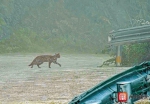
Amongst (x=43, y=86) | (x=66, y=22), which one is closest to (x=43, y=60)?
(x=43, y=86)

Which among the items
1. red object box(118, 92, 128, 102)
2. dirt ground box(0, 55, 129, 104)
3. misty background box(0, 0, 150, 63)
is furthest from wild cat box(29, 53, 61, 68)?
misty background box(0, 0, 150, 63)

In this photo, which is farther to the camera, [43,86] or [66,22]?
[66,22]

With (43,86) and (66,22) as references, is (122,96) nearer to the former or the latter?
(43,86)

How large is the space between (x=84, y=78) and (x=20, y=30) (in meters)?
23.5

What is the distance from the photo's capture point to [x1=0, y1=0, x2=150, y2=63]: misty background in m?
33.0

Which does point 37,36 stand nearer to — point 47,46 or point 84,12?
point 47,46

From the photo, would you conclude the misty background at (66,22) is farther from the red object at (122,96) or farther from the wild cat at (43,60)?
the red object at (122,96)

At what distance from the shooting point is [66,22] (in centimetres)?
3734

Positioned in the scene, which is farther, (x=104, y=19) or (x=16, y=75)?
(x=104, y=19)

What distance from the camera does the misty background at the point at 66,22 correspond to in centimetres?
3300

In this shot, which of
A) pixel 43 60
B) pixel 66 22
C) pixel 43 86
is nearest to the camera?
pixel 43 86

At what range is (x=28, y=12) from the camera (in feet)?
124

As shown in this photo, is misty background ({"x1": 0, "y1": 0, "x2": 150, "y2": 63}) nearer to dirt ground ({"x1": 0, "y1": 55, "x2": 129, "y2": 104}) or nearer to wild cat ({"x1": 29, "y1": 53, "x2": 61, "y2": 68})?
wild cat ({"x1": 29, "y1": 53, "x2": 61, "y2": 68})

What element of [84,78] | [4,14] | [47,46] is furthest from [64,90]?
[4,14]
